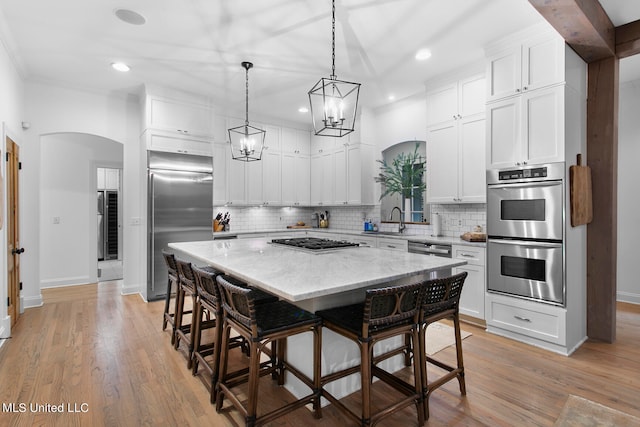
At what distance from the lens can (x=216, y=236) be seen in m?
5.29

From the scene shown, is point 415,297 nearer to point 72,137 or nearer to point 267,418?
point 267,418

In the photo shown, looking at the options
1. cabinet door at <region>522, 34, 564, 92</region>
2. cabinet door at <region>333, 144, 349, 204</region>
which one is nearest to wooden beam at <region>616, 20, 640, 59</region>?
cabinet door at <region>522, 34, 564, 92</region>

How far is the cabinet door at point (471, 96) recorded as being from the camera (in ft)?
13.0

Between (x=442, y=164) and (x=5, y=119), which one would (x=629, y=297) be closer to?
(x=442, y=164)

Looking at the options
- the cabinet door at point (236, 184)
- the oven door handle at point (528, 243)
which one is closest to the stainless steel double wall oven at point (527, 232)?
the oven door handle at point (528, 243)

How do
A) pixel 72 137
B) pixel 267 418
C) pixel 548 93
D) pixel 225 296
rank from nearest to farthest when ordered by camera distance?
pixel 267 418 < pixel 225 296 < pixel 548 93 < pixel 72 137

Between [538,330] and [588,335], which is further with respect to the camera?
[588,335]

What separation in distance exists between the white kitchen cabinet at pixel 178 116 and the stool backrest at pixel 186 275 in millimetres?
2620

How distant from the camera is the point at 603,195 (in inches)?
131

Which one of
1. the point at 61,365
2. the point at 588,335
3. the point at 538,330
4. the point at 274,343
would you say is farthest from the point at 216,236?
the point at 588,335

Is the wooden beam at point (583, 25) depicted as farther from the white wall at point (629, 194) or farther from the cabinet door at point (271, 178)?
the cabinet door at point (271, 178)

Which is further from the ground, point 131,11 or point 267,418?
point 131,11

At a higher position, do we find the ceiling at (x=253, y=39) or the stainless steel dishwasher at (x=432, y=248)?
the ceiling at (x=253, y=39)

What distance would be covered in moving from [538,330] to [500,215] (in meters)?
1.11
